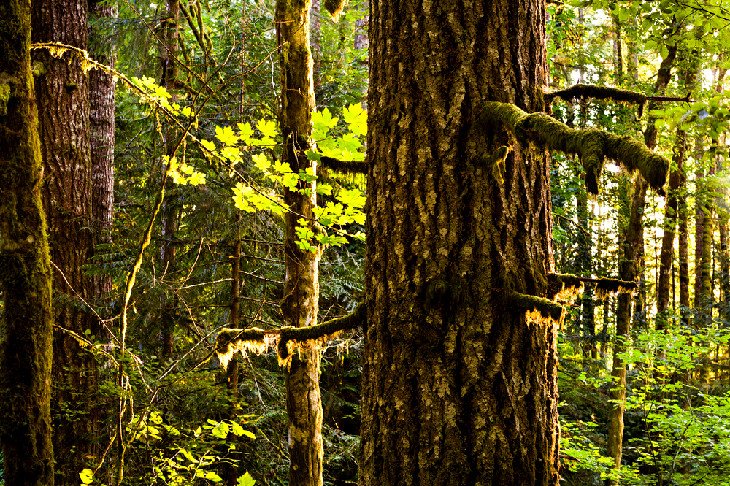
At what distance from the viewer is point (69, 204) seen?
5.95m

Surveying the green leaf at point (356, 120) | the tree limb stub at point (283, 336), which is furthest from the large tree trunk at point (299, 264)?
the tree limb stub at point (283, 336)

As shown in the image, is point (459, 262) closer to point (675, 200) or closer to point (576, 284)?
point (576, 284)

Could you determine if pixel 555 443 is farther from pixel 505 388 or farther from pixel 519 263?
pixel 519 263

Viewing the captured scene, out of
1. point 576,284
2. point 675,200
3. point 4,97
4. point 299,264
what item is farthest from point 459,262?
point 675,200

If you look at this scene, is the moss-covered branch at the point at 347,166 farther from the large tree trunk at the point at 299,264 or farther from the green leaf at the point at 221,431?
the green leaf at the point at 221,431

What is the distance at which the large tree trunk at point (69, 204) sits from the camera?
5.49m

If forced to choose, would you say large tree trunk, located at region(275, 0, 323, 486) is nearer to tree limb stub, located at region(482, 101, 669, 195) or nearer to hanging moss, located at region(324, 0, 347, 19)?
hanging moss, located at region(324, 0, 347, 19)

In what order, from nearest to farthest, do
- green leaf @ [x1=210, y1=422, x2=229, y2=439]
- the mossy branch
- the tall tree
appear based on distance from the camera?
the mossy branch < green leaf @ [x1=210, y1=422, x2=229, y2=439] < the tall tree

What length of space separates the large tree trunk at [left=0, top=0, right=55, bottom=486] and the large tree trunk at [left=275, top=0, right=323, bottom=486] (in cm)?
214

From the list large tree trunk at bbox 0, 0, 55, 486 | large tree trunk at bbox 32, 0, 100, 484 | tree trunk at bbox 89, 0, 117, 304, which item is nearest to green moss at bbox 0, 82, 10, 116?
large tree trunk at bbox 0, 0, 55, 486

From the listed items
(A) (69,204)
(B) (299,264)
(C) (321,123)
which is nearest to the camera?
(C) (321,123)

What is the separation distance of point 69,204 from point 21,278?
3.83 metres

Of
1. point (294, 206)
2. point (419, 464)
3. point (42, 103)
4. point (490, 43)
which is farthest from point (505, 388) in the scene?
point (42, 103)

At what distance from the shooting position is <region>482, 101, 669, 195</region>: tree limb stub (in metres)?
1.52
